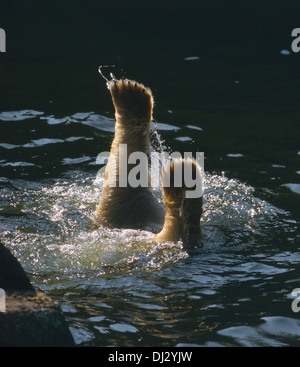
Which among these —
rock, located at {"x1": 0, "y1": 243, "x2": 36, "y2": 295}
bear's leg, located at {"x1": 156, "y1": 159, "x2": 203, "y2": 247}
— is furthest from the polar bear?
rock, located at {"x1": 0, "y1": 243, "x2": 36, "y2": 295}

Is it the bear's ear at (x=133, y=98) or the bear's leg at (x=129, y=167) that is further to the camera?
the bear's ear at (x=133, y=98)

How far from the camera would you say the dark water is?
387 centimetres

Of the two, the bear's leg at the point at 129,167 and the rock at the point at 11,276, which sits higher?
the bear's leg at the point at 129,167

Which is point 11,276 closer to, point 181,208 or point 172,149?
point 181,208

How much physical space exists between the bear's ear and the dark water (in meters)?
0.93

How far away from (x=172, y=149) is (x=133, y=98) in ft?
6.85

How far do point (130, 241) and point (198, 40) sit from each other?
814 cm

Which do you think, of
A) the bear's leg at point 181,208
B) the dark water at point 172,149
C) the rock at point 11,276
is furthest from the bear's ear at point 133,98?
the rock at point 11,276

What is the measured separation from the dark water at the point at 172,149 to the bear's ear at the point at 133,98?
93cm

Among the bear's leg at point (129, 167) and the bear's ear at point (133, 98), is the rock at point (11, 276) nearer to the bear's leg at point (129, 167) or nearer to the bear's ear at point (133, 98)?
the bear's leg at point (129, 167)

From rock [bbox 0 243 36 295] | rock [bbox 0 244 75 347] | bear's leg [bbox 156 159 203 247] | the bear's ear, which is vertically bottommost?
rock [bbox 0 244 75 347]

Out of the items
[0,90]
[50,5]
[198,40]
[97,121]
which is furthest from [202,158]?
[50,5]

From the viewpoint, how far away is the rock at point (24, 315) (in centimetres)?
313

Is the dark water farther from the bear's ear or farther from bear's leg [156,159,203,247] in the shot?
the bear's ear
